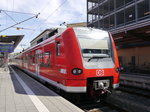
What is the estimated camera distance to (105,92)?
6.28 metres

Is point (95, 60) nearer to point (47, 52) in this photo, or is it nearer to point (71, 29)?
point (71, 29)

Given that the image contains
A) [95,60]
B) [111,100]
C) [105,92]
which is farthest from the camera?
[111,100]

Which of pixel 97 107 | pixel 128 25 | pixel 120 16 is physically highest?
pixel 120 16

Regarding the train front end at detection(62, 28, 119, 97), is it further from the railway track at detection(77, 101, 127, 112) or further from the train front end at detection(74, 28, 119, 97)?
the railway track at detection(77, 101, 127, 112)

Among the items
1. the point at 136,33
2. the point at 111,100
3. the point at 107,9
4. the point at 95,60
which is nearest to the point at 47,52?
the point at 95,60

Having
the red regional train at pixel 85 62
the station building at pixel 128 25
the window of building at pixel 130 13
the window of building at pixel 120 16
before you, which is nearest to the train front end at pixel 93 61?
the red regional train at pixel 85 62

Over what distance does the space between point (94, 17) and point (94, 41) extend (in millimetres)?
31423

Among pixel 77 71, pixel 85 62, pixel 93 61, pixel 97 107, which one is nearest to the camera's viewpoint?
pixel 77 71

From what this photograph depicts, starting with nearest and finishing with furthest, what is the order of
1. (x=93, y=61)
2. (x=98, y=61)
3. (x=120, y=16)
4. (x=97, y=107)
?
(x=93, y=61)
(x=98, y=61)
(x=97, y=107)
(x=120, y=16)

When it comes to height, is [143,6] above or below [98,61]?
above

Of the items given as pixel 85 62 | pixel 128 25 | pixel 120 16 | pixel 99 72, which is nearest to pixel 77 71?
pixel 85 62

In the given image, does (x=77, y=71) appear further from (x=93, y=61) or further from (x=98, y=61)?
(x=98, y=61)

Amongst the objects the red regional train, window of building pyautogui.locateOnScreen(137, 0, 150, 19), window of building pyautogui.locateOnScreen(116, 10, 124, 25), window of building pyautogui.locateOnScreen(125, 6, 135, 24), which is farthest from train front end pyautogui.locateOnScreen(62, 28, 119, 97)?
window of building pyautogui.locateOnScreen(116, 10, 124, 25)

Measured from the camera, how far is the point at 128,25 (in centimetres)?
1538
